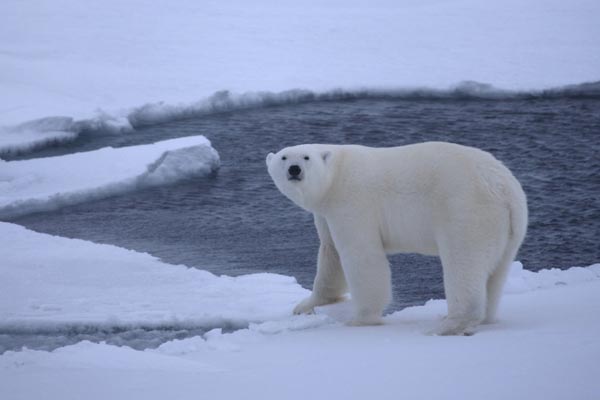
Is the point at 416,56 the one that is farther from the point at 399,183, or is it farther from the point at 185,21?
the point at 399,183

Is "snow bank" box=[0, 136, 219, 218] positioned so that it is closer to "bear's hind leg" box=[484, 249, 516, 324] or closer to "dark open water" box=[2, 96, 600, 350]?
"dark open water" box=[2, 96, 600, 350]

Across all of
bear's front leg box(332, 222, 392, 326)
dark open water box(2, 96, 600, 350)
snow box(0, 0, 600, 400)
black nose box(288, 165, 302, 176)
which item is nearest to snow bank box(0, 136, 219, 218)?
snow box(0, 0, 600, 400)

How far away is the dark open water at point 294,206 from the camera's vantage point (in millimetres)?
7062

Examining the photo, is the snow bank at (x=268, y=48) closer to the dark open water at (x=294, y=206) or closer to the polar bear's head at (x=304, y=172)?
the dark open water at (x=294, y=206)

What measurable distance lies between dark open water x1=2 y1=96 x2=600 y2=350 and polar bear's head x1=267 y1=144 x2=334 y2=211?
1.28 m

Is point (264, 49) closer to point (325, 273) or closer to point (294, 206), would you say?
point (294, 206)

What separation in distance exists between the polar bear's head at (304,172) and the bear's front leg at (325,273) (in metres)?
0.34

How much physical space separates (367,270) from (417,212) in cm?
42

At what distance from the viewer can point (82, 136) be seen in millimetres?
11242

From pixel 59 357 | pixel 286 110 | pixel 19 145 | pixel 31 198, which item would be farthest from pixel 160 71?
pixel 59 357

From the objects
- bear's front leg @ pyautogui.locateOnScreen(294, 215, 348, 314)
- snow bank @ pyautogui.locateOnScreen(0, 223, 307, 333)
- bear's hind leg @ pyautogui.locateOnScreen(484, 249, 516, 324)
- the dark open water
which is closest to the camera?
bear's hind leg @ pyautogui.locateOnScreen(484, 249, 516, 324)

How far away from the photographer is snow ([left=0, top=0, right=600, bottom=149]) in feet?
41.0

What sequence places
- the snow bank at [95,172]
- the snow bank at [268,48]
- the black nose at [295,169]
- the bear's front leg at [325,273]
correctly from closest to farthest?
the black nose at [295,169]
the bear's front leg at [325,273]
the snow bank at [95,172]
the snow bank at [268,48]

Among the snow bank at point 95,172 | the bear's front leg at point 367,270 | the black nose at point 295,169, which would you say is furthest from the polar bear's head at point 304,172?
the snow bank at point 95,172
